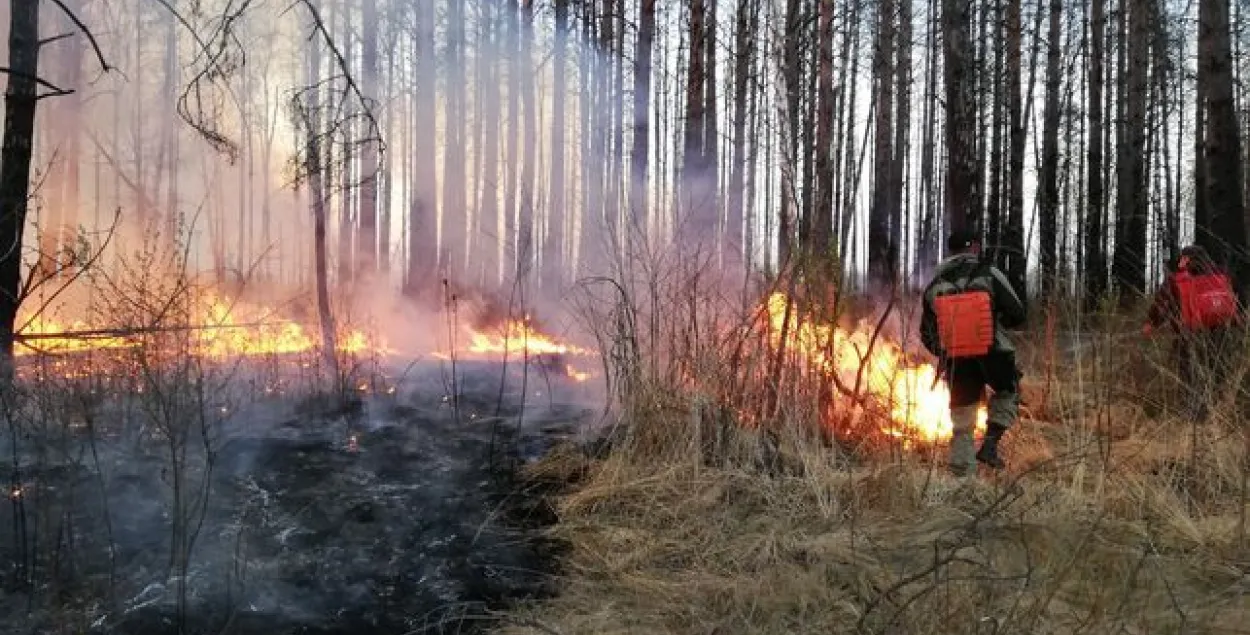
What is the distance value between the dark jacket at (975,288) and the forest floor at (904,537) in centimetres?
71

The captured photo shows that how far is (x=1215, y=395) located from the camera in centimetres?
434

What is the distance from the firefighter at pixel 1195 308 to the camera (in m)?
4.94

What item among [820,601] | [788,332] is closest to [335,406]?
[788,332]

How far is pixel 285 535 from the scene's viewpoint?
13.9ft

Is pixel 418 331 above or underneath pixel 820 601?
above

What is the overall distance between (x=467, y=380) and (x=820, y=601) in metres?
6.90

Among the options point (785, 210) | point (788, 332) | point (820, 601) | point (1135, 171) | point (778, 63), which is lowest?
point (820, 601)

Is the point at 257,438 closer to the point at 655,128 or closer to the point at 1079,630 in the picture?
the point at 1079,630

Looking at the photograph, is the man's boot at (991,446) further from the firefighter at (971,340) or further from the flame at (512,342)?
the flame at (512,342)

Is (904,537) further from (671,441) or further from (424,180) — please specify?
(424,180)

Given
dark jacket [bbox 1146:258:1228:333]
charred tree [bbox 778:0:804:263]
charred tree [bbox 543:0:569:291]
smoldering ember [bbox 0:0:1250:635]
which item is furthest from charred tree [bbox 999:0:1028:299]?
charred tree [bbox 778:0:804:263]

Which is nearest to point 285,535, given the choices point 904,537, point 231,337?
point 904,537

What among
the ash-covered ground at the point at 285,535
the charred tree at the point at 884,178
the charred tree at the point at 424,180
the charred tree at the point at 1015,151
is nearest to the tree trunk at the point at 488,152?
the charred tree at the point at 424,180

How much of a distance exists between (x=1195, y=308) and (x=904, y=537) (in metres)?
3.25
